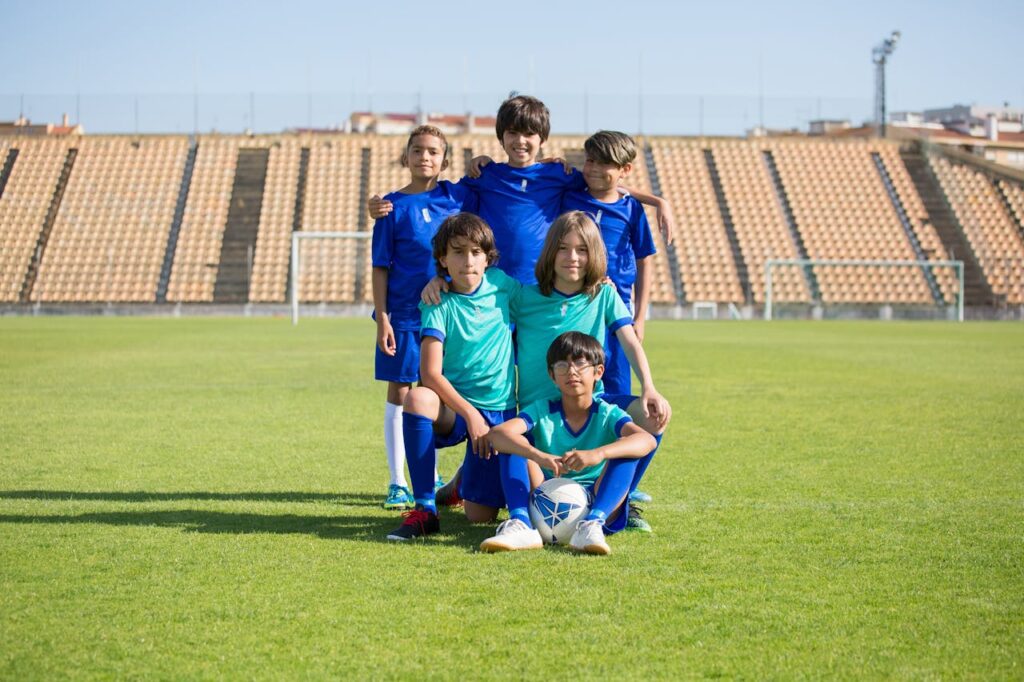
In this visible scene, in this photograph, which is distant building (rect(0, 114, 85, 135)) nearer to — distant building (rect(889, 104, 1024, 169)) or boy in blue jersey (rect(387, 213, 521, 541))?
distant building (rect(889, 104, 1024, 169))

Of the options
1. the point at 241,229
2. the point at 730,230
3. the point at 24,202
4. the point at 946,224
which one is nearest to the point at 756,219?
the point at 730,230

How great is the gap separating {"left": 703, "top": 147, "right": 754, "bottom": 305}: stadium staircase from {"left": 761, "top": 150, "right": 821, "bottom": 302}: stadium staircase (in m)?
2.22

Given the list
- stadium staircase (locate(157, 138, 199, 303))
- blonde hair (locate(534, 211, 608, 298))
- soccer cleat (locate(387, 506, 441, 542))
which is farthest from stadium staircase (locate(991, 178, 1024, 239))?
soccer cleat (locate(387, 506, 441, 542))

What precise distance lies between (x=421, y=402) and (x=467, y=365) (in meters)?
0.29

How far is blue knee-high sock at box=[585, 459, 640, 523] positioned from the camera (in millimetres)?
5078

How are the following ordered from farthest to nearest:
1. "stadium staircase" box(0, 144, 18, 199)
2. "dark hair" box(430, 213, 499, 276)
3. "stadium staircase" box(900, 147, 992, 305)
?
"stadium staircase" box(0, 144, 18, 199)
"stadium staircase" box(900, 147, 992, 305)
"dark hair" box(430, 213, 499, 276)

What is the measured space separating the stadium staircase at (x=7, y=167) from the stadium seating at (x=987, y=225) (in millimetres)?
37425

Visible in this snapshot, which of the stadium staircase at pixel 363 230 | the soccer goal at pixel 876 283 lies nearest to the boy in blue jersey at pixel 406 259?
the stadium staircase at pixel 363 230

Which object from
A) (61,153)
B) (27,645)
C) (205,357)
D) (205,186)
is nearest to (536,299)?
(27,645)

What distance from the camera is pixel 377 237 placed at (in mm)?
6336

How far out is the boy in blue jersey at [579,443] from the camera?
4.96 meters

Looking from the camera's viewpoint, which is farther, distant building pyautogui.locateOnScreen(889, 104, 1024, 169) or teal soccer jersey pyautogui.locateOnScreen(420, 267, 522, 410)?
distant building pyautogui.locateOnScreen(889, 104, 1024, 169)

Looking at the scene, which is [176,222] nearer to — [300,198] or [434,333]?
[300,198]

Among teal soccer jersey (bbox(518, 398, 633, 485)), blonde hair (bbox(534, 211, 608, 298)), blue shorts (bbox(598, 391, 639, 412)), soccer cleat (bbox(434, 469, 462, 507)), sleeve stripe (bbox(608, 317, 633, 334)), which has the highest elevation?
blonde hair (bbox(534, 211, 608, 298))
